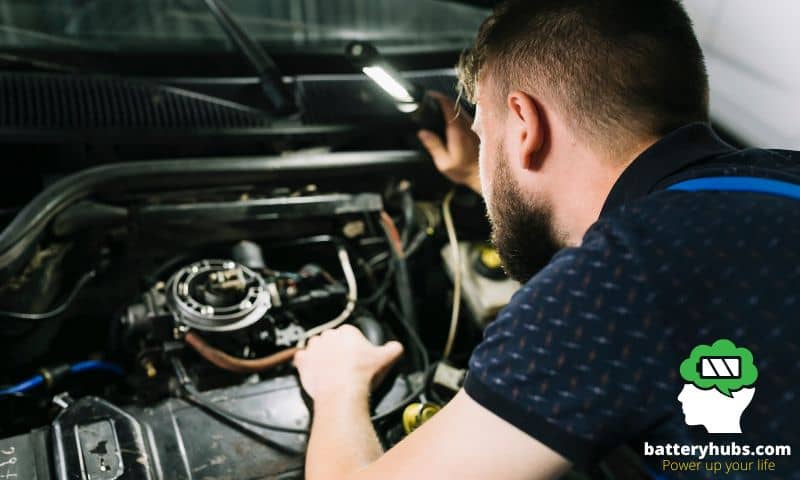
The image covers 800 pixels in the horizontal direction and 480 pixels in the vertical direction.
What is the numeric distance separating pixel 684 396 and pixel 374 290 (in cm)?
84

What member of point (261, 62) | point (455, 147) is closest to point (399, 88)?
point (455, 147)

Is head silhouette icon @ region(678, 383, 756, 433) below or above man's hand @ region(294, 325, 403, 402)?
above

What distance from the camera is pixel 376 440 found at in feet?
3.21

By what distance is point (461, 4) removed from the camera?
1585 mm

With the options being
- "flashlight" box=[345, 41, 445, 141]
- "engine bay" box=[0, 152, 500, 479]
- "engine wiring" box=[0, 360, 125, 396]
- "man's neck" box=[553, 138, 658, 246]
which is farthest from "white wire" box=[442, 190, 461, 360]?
"engine wiring" box=[0, 360, 125, 396]

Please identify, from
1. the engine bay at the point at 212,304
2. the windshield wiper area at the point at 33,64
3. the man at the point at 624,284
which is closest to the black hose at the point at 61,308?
the engine bay at the point at 212,304

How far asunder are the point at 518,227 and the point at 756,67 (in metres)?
1.00

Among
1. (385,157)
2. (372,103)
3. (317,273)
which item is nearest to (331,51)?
(372,103)

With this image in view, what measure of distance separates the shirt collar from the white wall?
0.86m

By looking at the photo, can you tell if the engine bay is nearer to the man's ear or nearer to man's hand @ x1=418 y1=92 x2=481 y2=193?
man's hand @ x1=418 y1=92 x2=481 y2=193

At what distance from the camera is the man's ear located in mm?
886

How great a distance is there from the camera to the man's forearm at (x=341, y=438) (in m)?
0.91

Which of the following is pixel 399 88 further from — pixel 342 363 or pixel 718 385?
pixel 718 385

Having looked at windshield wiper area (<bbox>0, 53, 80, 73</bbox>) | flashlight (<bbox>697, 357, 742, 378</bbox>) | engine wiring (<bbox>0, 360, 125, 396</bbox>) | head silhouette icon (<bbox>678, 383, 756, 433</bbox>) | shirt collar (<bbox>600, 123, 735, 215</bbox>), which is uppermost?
windshield wiper area (<bbox>0, 53, 80, 73</bbox>)
